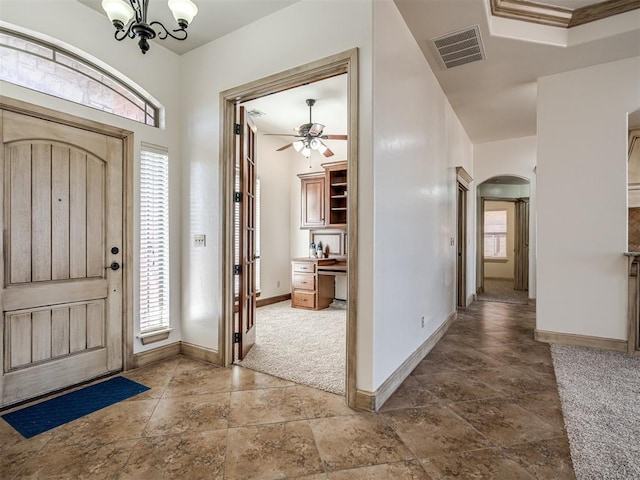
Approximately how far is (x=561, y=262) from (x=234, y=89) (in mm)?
4017

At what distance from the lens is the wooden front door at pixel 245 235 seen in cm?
325

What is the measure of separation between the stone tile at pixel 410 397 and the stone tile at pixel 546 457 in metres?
0.63

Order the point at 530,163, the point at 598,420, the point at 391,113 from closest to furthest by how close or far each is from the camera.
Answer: the point at 598,420 < the point at 391,113 < the point at 530,163

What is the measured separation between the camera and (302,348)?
3.65 metres

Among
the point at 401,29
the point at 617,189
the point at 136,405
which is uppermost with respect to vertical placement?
the point at 401,29

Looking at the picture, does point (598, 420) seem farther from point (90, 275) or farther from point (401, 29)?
point (90, 275)

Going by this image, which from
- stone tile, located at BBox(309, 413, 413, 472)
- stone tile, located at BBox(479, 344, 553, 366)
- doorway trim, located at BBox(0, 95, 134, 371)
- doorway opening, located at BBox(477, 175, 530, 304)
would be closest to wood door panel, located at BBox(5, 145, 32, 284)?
doorway trim, located at BBox(0, 95, 134, 371)

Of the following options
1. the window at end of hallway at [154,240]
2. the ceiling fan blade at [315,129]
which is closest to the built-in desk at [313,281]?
the ceiling fan blade at [315,129]

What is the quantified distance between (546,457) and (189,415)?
2176 mm

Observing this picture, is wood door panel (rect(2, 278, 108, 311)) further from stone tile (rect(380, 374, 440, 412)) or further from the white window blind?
stone tile (rect(380, 374, 440, 412))

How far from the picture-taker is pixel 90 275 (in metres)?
2.82

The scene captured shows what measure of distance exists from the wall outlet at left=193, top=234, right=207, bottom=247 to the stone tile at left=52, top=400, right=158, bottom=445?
1.44 m

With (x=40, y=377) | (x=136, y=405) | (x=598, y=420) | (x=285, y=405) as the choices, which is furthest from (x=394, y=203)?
(x=40, y=377)

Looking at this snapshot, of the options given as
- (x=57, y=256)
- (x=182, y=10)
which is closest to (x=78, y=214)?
(x=57, y=256)
